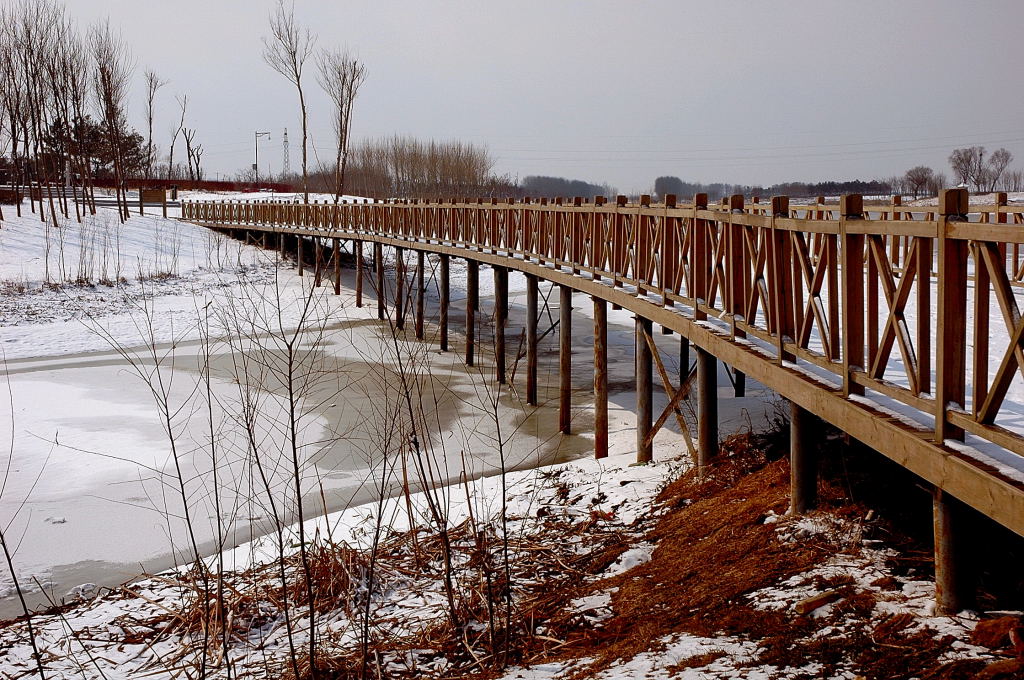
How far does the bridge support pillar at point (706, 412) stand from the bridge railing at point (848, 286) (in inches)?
16.8

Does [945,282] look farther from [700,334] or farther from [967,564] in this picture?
[700,334]

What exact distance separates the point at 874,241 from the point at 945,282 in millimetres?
749

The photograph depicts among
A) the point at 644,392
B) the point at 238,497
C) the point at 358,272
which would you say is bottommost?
the point at 238,497

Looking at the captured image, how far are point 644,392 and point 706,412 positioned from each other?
6.65 feet

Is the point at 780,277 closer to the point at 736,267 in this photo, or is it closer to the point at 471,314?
the point at 736,267

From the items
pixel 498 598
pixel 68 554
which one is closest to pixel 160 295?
pixel 68 554

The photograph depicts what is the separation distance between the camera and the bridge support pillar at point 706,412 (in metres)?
8.42

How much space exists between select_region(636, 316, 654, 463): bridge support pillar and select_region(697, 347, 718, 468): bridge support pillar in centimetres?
181

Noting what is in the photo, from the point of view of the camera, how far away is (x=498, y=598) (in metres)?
6.12

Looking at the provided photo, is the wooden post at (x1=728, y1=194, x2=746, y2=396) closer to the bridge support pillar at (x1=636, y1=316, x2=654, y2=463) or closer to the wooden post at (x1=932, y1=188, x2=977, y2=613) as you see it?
the bridge support pillar at (x1=636, y1=316, x2=654, y2=463)

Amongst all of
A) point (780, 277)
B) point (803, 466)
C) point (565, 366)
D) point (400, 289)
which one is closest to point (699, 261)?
point (780, 277)

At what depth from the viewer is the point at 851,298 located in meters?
5.07

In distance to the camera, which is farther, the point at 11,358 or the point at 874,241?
the point at 11,358

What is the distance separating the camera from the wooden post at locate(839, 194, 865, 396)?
499 centimetres
